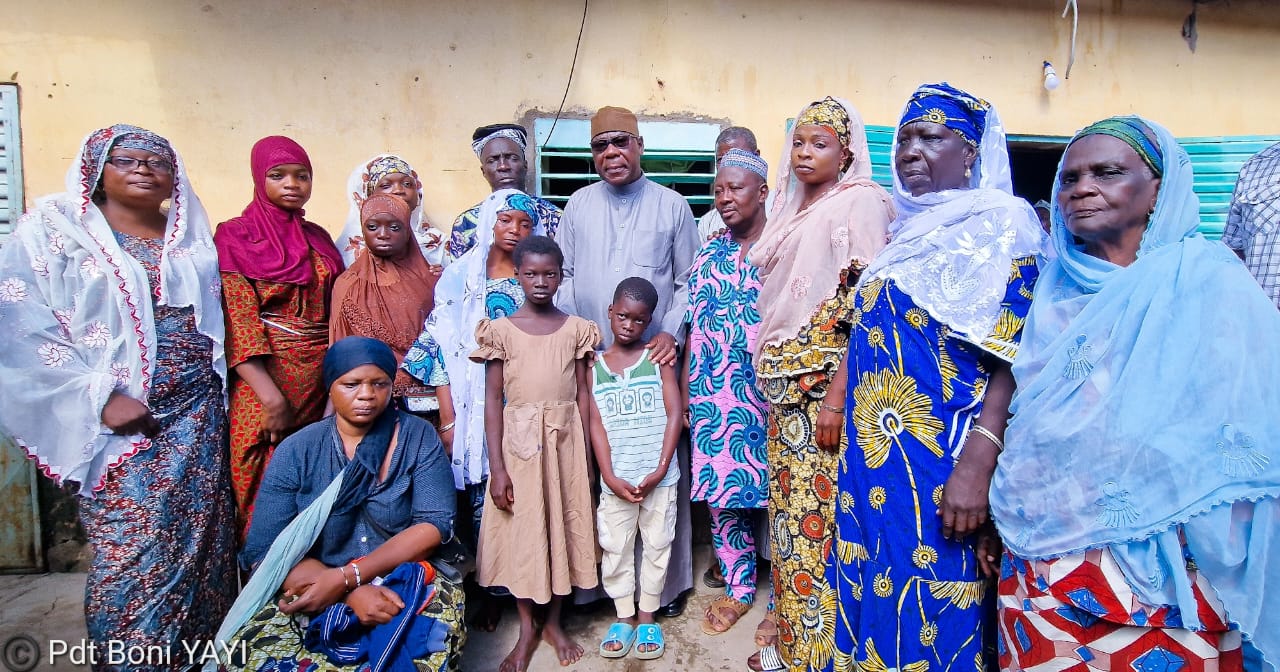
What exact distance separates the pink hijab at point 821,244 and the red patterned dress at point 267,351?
1947 mm

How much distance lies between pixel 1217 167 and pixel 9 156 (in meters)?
7.89

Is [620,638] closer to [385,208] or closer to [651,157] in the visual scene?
[385,208]

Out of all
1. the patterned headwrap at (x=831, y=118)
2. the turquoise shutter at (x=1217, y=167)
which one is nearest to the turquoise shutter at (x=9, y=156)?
the patterned headwrap at (x=831, y=118)

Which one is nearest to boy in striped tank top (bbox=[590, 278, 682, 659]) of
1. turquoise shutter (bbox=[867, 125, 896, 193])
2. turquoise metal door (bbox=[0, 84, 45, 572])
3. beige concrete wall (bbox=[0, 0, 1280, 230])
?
beige concrete wall (bbox=[0, 0, 1280, 230])

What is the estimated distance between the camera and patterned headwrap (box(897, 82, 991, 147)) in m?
2.11

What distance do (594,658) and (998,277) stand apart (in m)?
2.27

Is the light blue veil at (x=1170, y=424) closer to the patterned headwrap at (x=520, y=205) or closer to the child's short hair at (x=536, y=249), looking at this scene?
the child's short hair at (x=536, y=249)

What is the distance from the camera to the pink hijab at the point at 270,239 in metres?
2.93

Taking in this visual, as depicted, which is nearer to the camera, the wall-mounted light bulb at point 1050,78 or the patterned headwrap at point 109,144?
the patterned headwrap at point 109,144

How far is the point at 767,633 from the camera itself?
2.98 metres

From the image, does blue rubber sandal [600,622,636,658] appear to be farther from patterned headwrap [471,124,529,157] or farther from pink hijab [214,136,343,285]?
patterned headwrap [471,124,529,157]

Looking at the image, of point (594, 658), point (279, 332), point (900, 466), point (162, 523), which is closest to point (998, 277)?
point (900, 466)

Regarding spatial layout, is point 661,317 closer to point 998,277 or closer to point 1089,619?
point 998,277

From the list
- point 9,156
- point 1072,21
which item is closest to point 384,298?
point 9,156
